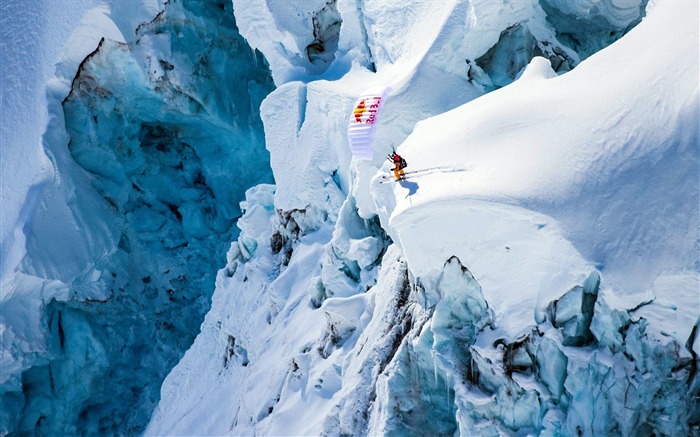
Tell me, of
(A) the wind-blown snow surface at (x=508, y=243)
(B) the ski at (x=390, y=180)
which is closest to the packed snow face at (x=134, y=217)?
(A) the wind-blown snow surface at (x=508, y=243)

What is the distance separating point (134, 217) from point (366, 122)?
8.49 m

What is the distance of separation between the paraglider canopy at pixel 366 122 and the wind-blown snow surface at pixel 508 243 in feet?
0.76

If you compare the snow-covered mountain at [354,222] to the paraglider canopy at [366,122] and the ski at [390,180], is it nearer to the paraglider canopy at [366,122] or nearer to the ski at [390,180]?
the ski at [390,180]

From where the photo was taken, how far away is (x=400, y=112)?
31.0 ft

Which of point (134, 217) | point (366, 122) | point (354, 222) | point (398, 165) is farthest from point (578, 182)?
point (134, 217)

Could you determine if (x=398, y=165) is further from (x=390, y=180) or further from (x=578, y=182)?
(x=578, y=182)

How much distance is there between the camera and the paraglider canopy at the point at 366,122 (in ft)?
30.5

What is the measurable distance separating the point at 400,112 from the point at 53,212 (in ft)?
25.5

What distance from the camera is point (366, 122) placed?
9289 millimetres

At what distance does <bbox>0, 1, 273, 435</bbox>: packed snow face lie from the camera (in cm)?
1389

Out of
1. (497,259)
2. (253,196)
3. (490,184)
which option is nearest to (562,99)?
(490,184)

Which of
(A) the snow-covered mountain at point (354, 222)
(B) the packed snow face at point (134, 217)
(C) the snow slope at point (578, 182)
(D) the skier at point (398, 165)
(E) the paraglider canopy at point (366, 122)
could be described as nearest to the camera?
(C) the snow slope at point (578, 182)

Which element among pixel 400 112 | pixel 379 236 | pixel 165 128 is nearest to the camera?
pixel 400 112

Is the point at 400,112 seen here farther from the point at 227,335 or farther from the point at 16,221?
the point at 16,221
